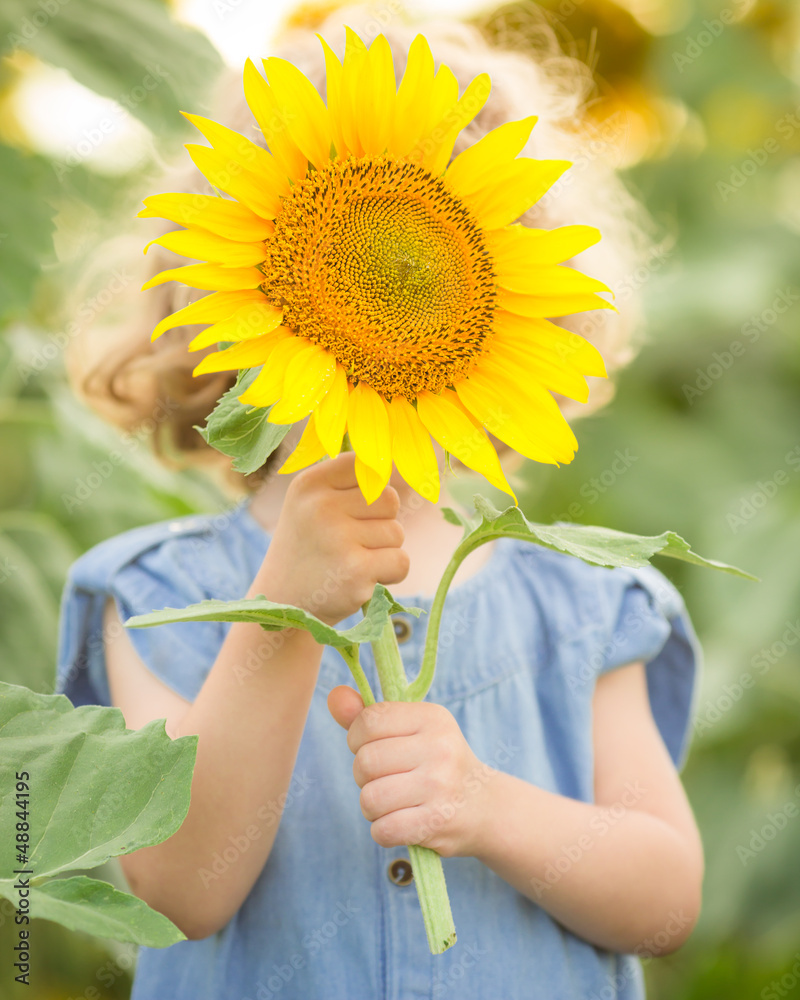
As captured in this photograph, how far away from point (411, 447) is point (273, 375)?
91 millimetres

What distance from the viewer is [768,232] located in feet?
9.11

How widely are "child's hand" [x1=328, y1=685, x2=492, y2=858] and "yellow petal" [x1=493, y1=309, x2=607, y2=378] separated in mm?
227

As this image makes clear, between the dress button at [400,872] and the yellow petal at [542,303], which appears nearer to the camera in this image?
the yellow petal at [542,303]

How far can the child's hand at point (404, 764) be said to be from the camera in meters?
0.61

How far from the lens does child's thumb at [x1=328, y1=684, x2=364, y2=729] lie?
65 cm

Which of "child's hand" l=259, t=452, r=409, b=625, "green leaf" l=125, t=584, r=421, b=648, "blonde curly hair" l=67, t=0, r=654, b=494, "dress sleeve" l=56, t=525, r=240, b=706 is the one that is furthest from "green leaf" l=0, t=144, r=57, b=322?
"green leaf" l=125, t=584, r=421, b=648

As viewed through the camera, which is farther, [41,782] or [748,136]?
[748,136]

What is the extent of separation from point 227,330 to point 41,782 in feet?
0.89

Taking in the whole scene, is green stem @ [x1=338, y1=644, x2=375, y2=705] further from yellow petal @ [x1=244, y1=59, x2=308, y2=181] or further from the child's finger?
yellow petal @ [x1=244, y1=59, x2=308, y2=181]

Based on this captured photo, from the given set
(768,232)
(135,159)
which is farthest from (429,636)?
(768,232)

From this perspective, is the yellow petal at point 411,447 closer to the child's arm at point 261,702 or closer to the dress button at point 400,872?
the child's arm at point 261,702

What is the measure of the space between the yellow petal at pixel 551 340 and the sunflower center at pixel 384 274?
0.4 inches

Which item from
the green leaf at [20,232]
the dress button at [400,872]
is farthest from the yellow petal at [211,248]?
the dress button at [400,872]

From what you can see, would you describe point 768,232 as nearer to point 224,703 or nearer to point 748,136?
point 748,136
